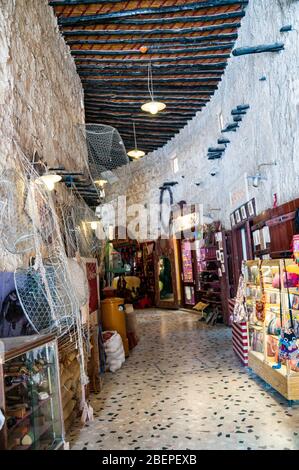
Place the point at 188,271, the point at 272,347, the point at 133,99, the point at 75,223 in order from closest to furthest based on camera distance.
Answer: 1. the point at 272,347
2. the point at 75,223
3. the point at 133,99
4. the point at 188,271

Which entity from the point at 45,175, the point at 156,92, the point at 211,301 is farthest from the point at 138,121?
the point at 45,175

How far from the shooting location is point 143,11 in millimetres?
6242

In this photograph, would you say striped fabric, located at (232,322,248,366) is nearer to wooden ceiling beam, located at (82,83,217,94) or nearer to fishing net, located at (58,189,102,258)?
fishing net, located at (58,189,102,258)

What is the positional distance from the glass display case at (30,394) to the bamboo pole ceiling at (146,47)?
5.31 meters

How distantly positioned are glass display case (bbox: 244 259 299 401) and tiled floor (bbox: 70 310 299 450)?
0.76ft

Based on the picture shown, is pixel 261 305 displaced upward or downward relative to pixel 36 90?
downward

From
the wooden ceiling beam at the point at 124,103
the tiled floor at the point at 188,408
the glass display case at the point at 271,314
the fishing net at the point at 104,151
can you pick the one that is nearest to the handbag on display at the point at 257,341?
the glass display case at the point at 271,314

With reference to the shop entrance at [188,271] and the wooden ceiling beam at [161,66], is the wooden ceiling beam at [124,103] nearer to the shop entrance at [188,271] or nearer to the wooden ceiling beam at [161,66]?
the wooden ceiling beam at [161,66]

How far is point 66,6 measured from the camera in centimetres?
610

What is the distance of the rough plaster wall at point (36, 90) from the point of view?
12.2ft

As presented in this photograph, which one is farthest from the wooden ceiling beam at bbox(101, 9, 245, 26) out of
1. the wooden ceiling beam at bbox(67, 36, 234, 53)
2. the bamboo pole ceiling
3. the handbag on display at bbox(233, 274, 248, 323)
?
the handbag on display at bbox(233, 274, 248, 323)

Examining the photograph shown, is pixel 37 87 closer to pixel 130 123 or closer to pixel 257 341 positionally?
pixel 257 341

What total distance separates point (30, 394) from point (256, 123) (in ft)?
17.6
